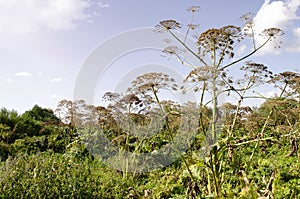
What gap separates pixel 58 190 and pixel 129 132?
90.0 inches

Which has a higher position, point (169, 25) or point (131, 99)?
point (169, 25)

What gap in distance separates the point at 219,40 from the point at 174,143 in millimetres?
2247

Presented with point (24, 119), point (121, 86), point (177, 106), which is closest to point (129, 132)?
point (121, 86)

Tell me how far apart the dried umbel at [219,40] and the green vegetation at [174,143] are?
0.03ft

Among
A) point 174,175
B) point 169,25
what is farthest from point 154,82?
point 174,175

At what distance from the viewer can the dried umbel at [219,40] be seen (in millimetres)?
3375

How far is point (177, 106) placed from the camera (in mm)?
4117

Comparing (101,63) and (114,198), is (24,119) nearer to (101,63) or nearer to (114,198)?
(101,63)

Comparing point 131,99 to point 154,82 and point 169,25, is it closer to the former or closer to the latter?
point 154,82

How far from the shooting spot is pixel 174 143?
5.22 meters

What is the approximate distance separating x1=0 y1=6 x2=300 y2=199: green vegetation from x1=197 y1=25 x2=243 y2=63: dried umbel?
10mm

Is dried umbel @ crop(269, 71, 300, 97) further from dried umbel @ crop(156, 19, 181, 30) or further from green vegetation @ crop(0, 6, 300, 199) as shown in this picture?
dried umbel @ crop(156, 19, 181, 30)

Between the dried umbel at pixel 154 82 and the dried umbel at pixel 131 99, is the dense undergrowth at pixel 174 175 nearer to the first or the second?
the dried umbel at pixel 154 82

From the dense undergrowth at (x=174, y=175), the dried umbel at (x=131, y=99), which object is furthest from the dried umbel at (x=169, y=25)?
the dried umbel at (x=131, y=99)
